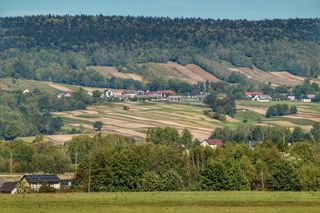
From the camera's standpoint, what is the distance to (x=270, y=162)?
9731cm

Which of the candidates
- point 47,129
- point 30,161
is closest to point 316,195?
point 30,161

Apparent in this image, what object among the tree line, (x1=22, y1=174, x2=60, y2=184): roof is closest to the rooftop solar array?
(x1=22, y1=174, x2=60, y2=184): roof

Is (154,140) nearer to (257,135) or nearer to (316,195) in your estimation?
(257,135)

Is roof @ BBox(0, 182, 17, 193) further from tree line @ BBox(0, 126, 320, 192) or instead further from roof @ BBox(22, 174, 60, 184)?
tree line @ BBox(0, 126, 320, 192)

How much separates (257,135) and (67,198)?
9678 centimetres

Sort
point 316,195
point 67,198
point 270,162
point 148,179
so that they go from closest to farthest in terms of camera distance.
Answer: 1. point 67,198
2. point 316,195
3. point 148,179
4. point 270,162

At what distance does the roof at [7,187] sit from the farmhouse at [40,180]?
76cm

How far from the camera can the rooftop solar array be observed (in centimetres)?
9712

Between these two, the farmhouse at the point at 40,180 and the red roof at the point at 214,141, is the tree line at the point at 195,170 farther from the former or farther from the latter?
the red roof at the point at 214,141

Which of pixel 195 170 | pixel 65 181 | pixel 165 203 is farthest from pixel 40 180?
pixel 165 203

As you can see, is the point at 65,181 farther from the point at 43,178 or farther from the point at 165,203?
the point at 165,203

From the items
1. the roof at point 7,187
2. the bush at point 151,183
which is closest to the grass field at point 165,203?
the bush at point 151,183

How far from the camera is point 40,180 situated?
98000 mm

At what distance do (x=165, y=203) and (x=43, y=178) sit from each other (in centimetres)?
3821
